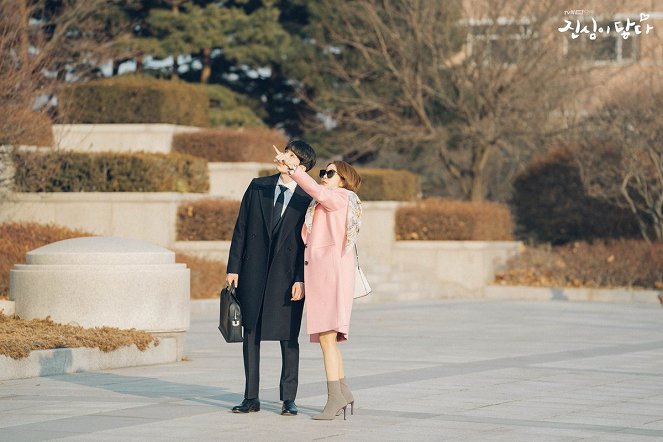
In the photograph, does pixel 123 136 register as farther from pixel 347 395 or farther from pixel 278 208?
pixel 347 395

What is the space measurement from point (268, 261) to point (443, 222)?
17.4 meters

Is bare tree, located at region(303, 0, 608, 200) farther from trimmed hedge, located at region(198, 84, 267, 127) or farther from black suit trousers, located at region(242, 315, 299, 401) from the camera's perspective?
black suit trousers, located at region(242, 315, 299, 401)

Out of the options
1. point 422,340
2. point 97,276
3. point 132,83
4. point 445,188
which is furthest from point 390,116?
point 97,276

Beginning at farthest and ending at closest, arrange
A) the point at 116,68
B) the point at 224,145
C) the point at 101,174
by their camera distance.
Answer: the point at 116,68, the point at 224,145, the point at 101,174

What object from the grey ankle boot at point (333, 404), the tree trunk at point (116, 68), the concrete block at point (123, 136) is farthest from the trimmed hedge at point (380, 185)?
the grey ankle boot at point (333, 404)

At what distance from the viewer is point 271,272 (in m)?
9.62

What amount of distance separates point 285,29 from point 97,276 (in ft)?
72.7

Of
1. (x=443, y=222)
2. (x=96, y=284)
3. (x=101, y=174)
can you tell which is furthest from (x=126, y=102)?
(x=96, y=284)

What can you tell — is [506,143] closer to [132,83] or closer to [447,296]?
[447,296]

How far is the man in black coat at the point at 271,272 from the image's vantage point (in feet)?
31.4

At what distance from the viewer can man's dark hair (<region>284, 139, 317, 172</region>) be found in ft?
30.8

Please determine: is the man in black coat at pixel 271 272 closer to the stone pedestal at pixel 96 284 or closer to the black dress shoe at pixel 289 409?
the black dress shoe at pixel 289 409

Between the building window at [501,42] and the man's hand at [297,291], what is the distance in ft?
71.5

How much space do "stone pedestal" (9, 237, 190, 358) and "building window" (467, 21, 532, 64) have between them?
1881 cm
